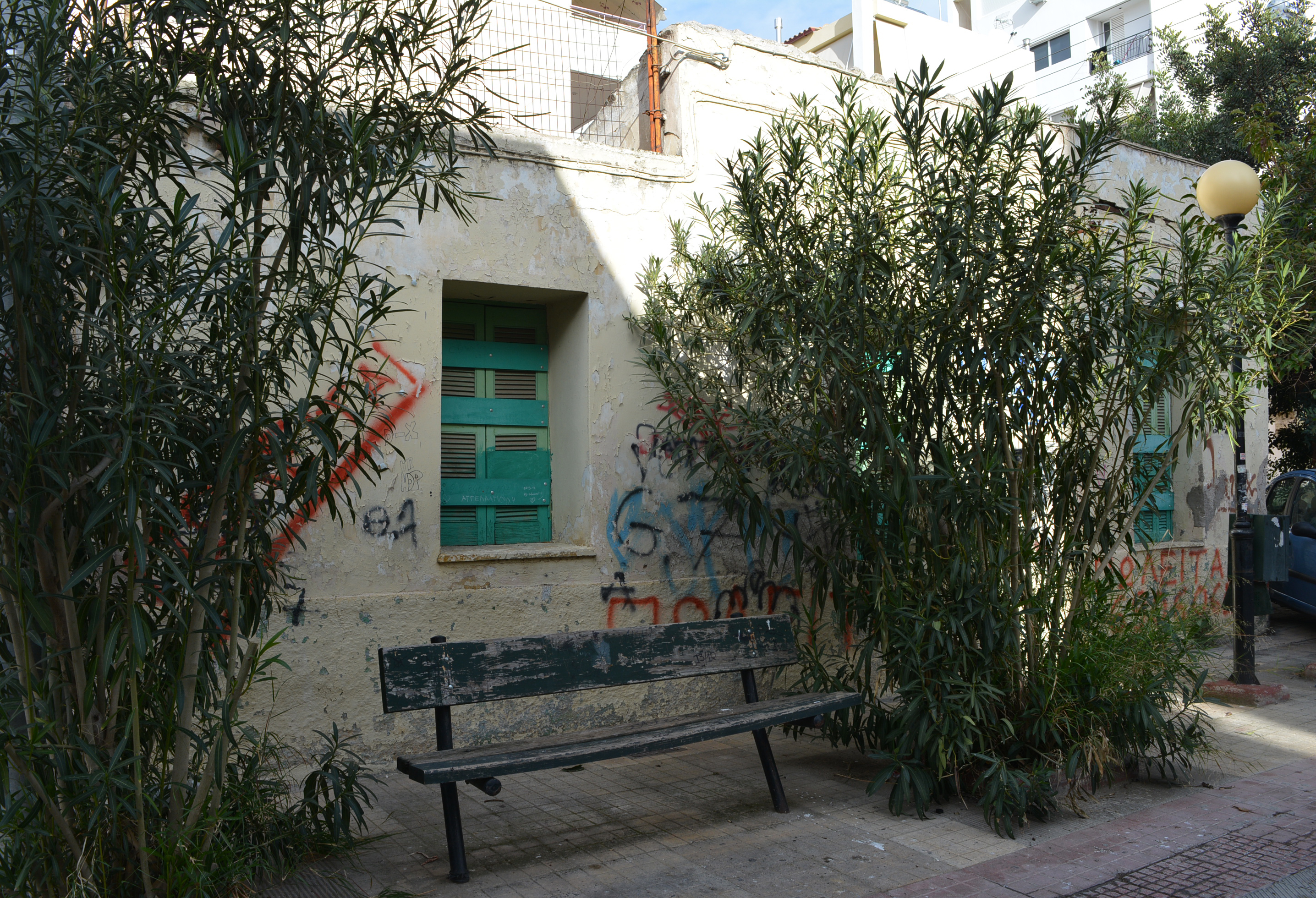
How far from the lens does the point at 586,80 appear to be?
8.05 m

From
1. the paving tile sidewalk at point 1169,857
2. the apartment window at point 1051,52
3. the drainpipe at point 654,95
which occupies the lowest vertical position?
the paving tile sidewalk at point 1169,857

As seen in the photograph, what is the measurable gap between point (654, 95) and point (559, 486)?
3.06 m

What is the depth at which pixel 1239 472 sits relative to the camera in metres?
7.14

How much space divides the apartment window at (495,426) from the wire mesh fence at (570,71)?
1419 mm

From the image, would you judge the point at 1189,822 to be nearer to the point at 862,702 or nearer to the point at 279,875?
the point at 862,702

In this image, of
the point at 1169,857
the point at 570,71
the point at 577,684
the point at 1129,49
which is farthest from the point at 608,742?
the point at 1129,49

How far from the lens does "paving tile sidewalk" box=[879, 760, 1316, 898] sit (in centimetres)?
371

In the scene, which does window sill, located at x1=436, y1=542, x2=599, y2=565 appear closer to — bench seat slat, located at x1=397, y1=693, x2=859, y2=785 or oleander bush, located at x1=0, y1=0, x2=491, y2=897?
bench seat slat, located at x1=397, y1=693, x2=859, y2=785

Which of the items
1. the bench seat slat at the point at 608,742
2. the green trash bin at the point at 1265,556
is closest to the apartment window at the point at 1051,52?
the green trash bin at the point at 1265,556

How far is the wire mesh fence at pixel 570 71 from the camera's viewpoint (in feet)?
23.6

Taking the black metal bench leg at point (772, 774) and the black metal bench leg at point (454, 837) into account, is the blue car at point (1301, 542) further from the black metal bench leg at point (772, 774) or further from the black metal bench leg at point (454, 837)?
the black metal bench leg at point (454, 837)

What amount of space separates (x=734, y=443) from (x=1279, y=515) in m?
7.71

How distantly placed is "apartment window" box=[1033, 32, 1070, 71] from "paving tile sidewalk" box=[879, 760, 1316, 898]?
34723 mm

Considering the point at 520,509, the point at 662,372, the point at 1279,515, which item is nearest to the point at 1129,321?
the point at 662,372
